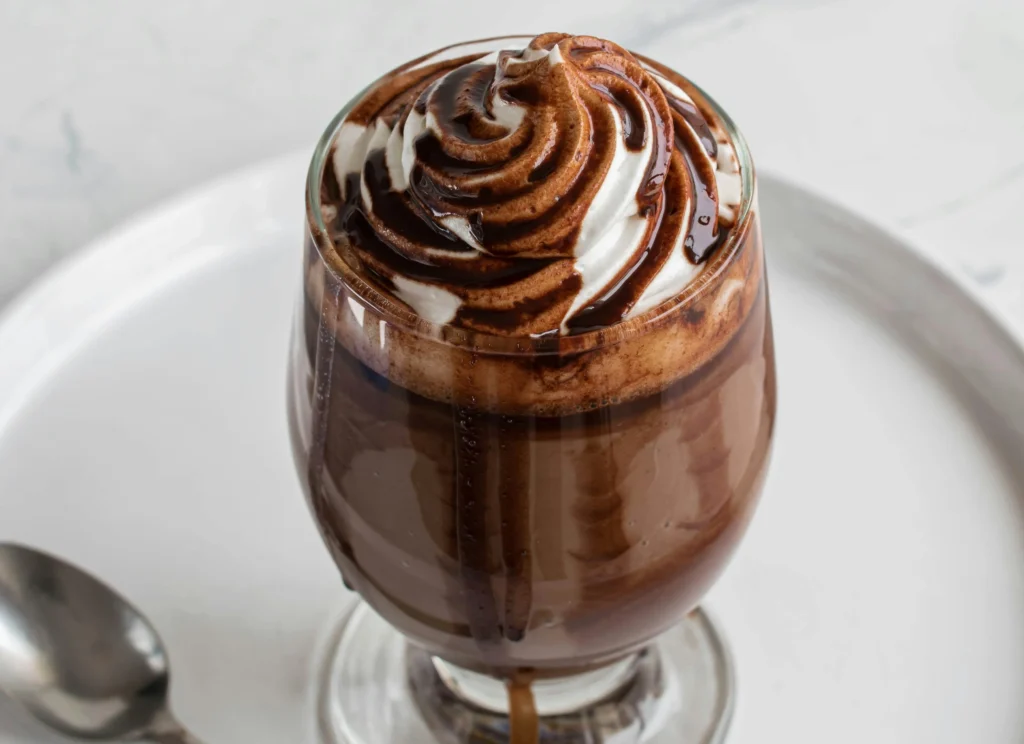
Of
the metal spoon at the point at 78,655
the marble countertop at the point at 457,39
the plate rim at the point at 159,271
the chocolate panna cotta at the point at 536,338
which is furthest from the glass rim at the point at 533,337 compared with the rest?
the marble countertop at the point at 457,39

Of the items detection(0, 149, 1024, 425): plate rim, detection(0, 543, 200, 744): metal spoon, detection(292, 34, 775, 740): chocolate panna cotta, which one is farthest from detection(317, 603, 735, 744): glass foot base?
detection(0, 149, 1024, 425): plate rim

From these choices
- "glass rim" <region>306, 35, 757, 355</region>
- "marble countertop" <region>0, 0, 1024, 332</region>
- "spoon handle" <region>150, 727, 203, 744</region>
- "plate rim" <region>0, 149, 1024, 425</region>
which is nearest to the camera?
"glass rim" <region>306, 35, 757, 355</region>

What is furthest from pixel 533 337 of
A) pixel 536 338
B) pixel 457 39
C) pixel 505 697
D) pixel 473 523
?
pixel 457 39

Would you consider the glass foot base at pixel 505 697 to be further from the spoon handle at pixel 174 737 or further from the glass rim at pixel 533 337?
the glass rim at pixel 533 337

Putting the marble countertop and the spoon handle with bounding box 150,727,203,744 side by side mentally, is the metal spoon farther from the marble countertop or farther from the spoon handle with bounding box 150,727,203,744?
the marble countertop

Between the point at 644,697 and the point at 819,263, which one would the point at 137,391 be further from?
the point at 819,263

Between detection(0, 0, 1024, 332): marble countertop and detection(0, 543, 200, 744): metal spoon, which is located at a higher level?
detection(0, 0, 1024, 332): marble countertop

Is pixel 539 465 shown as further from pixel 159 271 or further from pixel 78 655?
pixel 159 271

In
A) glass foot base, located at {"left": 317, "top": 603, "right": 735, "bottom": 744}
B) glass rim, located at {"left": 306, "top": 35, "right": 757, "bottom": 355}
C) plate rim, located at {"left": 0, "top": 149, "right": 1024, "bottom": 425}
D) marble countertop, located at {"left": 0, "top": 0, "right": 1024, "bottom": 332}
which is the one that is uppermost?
marble countertop, located at {"left": 0, "top": 0, "right": 1024, "bottom": 332}
